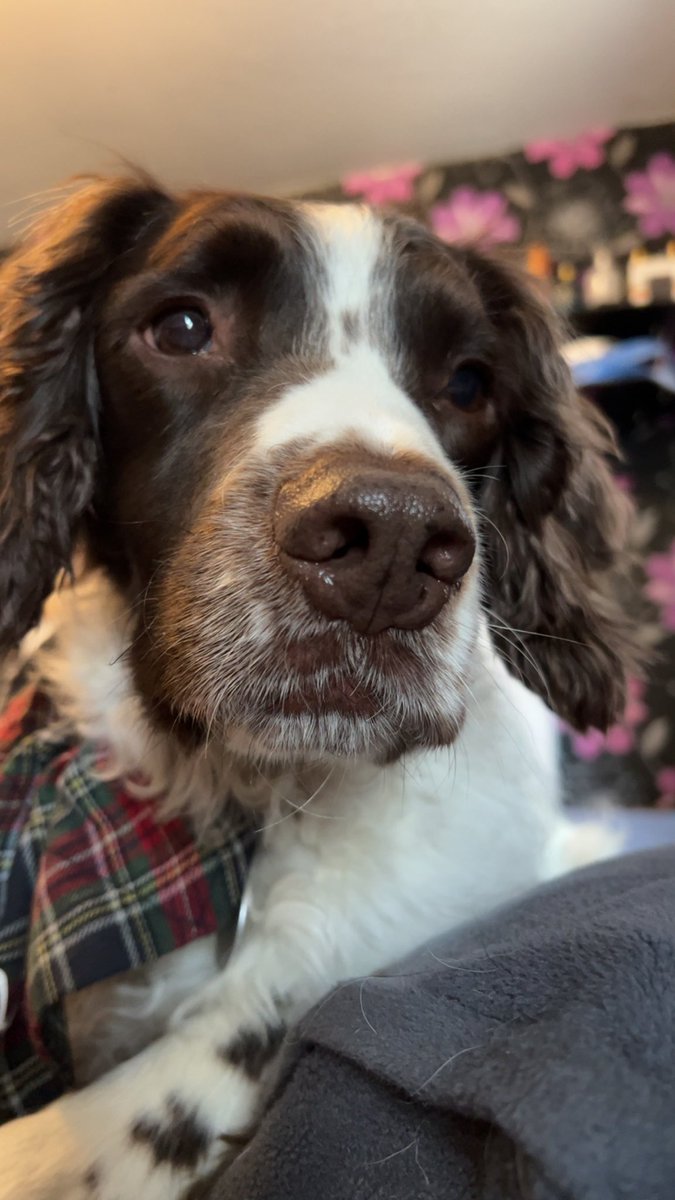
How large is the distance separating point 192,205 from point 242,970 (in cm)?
96

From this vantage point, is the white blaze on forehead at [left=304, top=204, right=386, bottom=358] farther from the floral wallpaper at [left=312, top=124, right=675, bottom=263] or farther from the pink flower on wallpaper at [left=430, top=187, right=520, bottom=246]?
the pink flower on wallpaper at [left=430, top=187, right=520, bottom=246]

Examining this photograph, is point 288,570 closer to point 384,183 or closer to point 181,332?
point 181,332

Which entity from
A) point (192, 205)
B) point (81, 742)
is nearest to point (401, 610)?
point (81, 742)

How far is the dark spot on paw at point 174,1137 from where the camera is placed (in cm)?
89

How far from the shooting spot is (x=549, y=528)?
4.50 ft

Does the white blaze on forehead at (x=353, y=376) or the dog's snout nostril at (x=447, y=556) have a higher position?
the white blaze on forehead at (x=353, y=376)

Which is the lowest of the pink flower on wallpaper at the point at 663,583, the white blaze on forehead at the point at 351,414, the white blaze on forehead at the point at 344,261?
the pink flower on wallpaper at the point at 663,583

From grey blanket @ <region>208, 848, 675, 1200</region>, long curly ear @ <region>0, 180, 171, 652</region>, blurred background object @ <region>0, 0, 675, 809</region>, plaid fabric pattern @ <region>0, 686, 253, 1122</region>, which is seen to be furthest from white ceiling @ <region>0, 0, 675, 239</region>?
grey blanket @ <region>208, 848, 675, 1200</region>

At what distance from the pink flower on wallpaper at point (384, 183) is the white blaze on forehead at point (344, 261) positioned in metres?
2.13

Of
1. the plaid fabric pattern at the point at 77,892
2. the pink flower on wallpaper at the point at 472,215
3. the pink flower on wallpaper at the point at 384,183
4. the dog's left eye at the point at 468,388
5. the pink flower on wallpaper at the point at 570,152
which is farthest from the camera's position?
the pink flower on wallpaper at the point at 384,183

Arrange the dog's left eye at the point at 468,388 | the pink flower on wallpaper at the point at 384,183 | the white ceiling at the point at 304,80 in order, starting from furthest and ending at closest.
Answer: the pink flower on wallpaper at the point at 384,183, the white ceiling at the point at 304,80, the dog's left eye at the point at 468,388

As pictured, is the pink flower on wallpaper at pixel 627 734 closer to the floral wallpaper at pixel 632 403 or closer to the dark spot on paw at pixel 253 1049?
the floral wallpaper at pixel 632 403

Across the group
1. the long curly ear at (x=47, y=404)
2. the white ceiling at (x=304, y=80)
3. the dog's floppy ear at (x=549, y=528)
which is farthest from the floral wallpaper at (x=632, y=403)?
the long curly ear at (x=47, y=404)

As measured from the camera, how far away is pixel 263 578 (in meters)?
0.86
